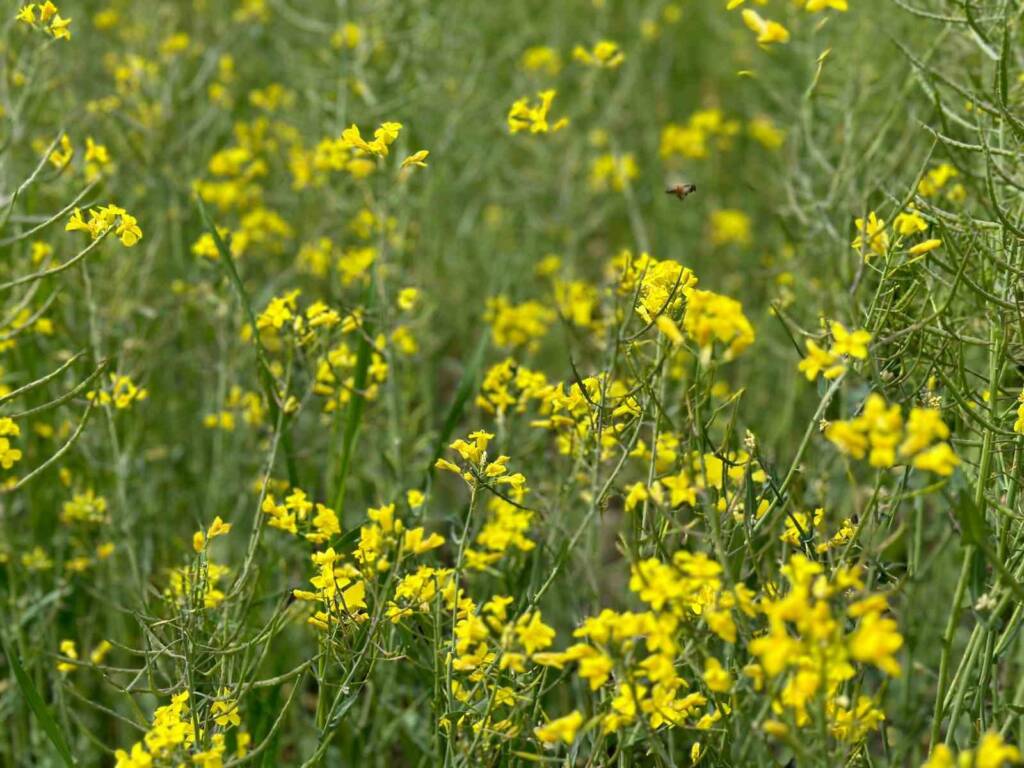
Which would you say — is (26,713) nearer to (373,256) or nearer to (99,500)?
(99,500)

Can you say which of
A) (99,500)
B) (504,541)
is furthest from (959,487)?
(99,500)

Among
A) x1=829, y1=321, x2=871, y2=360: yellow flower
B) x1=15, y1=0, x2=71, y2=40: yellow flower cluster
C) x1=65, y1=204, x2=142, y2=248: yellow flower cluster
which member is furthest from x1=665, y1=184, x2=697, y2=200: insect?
x1=15, y1=0, x2=71, y2=40: yellow flower cluster

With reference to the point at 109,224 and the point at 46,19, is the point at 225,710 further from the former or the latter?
the point at 46,19

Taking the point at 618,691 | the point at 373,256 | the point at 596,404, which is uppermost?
the point at 596,404

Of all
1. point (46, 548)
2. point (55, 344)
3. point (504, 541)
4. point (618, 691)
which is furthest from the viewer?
point (55, 344)

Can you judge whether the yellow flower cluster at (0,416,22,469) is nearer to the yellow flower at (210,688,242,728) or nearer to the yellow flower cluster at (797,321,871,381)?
the yellow flower at (210,688,242,728)

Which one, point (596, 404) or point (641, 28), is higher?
point (596, 404)

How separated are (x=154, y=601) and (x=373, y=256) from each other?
1081 mm

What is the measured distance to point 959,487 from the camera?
1.42 metres

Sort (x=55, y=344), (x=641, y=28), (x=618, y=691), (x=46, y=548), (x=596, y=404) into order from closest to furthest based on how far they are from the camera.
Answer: (x=618, y=691) → (x=596, y=404) → (x=46, y=548) → (x=55, y=344) → (x=641, y=28)

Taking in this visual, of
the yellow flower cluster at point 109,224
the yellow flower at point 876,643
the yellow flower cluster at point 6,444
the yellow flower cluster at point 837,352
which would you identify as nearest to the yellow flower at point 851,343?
the yellow flower cluster at point 837,352

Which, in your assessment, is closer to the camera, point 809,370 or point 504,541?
point 809,370

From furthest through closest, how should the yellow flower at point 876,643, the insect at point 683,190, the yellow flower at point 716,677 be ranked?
the insect at point 683,190 < the yellow flower at point 716,677 < the yellow flower at point 876,643

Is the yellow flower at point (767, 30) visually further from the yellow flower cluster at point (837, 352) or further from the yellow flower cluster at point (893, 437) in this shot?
the yellow flower cluster at point (893, 437)
